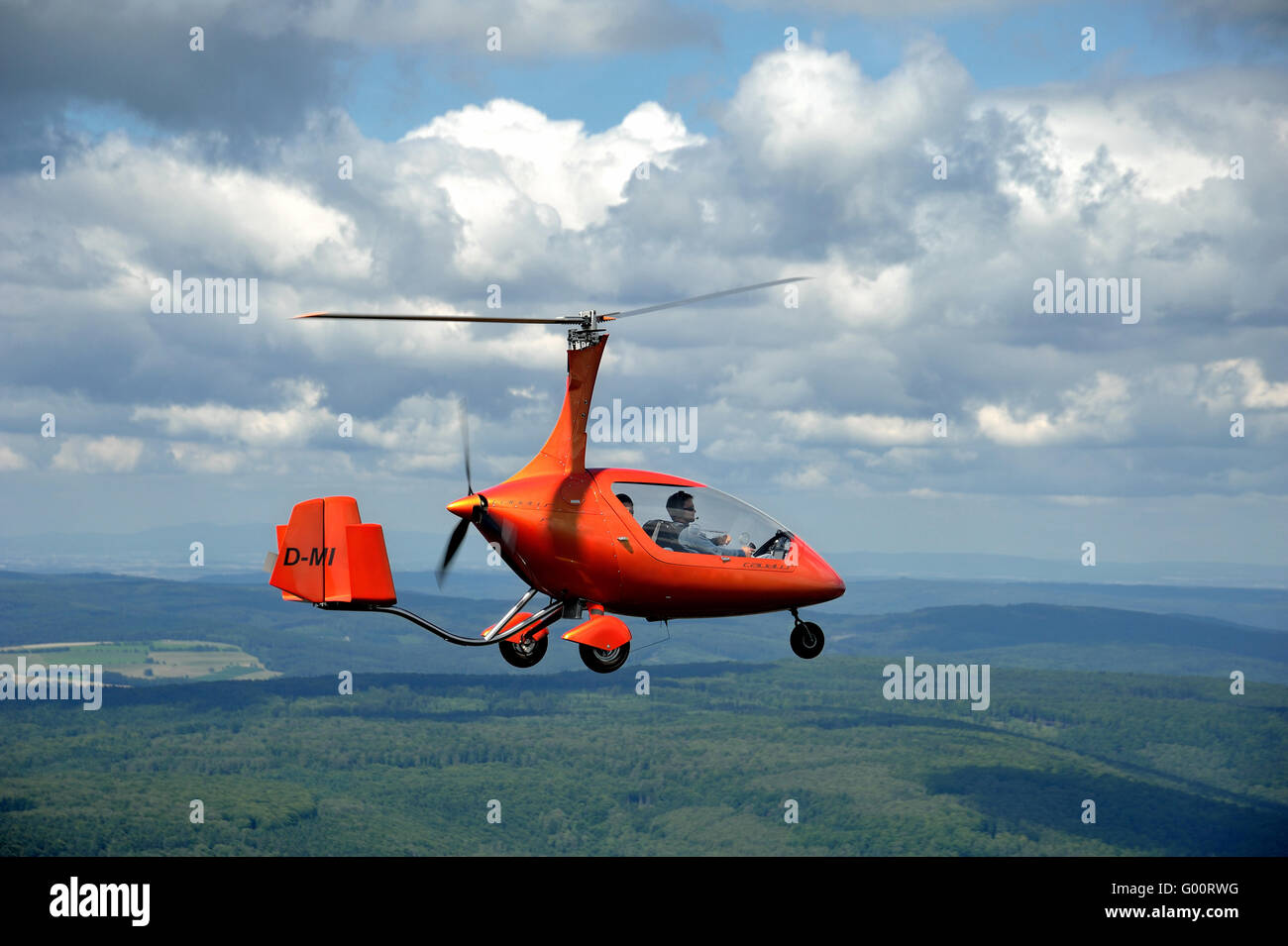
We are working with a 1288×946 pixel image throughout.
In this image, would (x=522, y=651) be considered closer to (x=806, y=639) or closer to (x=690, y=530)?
(x=690, y=530)

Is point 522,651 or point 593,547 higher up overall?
point 593,547

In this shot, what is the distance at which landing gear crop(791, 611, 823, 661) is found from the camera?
105 ft

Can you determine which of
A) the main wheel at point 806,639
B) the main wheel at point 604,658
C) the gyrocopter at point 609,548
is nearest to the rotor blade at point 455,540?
the gyrocopter at point 609,548

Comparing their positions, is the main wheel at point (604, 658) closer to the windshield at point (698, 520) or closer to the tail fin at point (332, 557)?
the windshield at point (698, 520)

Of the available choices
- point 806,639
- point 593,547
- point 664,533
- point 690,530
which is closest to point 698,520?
point 690,530

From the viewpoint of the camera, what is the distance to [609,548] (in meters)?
31.2

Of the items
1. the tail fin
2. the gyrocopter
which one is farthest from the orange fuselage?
the tail fin

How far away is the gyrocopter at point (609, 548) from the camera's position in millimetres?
30750

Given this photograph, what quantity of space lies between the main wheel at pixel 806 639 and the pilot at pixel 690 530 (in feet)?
7.85
